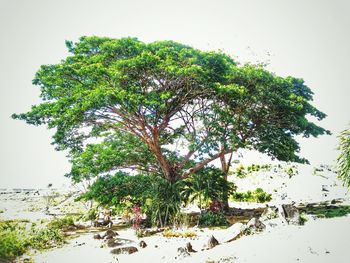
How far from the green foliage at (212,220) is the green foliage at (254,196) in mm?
9581

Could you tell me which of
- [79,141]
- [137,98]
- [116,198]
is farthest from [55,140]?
[137,98]

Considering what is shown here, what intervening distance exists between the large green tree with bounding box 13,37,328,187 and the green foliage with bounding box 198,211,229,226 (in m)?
2.95

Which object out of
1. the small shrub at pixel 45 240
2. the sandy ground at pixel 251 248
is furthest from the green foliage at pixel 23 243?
the sandy ground at pixel 251 248

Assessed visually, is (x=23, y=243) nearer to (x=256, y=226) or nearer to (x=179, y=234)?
(x=179, y=234)

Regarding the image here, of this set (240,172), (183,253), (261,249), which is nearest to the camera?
(261,249)

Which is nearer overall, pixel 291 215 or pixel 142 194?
pixel 291 215

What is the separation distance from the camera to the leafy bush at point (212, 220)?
45.1 feet

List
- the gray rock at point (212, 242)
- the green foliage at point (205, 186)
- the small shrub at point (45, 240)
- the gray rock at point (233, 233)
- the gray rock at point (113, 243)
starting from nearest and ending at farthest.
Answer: the gray rock at point (212, 242)
the gray rock at point (233, 233)
the gray rock at point (113, 243)
the small shrub at point (45, 240)
the green foliage at point (205, 186)

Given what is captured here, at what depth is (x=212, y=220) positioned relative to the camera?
1380 cm

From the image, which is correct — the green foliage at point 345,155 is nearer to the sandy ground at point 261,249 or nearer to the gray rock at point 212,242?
the sandy ground at point 261,249

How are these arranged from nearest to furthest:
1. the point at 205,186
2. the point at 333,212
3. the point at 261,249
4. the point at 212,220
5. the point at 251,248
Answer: the point at 261,249
the point at 251,248
the point at 333,212
the point at 212,220
the point at 205,186

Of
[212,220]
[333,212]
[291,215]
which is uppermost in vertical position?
[333,212]

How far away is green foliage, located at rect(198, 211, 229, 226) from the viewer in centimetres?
1375

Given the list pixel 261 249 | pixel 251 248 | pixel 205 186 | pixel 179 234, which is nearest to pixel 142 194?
pixel 205 186
